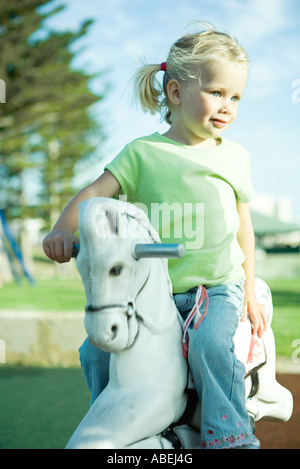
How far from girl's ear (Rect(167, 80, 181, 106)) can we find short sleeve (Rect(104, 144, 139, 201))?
172mm

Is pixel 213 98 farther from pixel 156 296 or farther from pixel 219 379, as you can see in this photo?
pixel 219 379

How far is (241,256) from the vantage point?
4.46ft

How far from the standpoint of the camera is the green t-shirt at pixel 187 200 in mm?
1259

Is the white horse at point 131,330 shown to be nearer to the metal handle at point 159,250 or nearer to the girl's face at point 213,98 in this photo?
the metal handle at point 159,250

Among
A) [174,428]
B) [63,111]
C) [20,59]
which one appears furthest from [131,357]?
[63,111]

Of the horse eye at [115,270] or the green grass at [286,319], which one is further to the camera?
the green grass at [286,319]

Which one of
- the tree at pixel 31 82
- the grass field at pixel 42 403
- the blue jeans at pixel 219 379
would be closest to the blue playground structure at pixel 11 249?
the tree at pixel 31 82

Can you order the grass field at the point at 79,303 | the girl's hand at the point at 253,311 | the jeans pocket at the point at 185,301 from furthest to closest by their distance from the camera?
the grass field at the point at 79,303 < the girl's hand at the point at 253,311 < the jeans pocket at the point at 185,301

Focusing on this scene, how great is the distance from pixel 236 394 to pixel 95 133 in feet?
60.5

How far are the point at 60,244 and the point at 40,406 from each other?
2.25 metres

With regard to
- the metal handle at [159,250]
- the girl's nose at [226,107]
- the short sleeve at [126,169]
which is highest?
the girl's nose at [226,107]

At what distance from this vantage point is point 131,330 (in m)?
1.03

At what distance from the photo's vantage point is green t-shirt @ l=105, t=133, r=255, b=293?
1.26m

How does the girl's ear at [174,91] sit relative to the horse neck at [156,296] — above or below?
above
